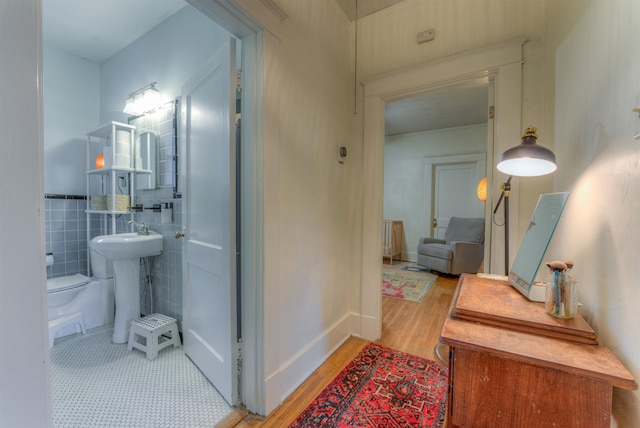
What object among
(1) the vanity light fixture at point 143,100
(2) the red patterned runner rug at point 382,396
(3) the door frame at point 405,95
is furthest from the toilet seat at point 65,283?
(3) the door frame at point 405,95

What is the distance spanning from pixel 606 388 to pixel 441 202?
16.8 ft

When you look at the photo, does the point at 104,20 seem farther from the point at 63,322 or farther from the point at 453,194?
the point at 453,194

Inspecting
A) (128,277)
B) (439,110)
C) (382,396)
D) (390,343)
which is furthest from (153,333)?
(439,110)

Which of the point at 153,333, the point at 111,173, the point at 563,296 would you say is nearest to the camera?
the point at 563,296

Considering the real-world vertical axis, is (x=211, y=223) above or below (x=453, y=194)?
below

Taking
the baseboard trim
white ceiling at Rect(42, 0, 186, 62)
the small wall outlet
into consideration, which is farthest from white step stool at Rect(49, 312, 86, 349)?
the small wall outlet

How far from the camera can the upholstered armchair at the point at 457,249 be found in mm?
4160

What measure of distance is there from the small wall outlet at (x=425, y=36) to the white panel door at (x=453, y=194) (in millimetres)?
3727

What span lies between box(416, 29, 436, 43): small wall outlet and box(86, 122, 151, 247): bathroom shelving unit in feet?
8.36

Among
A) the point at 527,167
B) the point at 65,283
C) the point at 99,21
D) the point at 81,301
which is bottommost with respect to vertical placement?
the point at 81,301

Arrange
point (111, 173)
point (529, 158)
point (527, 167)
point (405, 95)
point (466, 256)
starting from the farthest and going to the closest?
point (466, 256), point (111, 173), point (405, 95), point (527, 167), point (529, 158)

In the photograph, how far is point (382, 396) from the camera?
1.54m

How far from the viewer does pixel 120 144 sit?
2.36m

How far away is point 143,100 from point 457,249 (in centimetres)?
454
